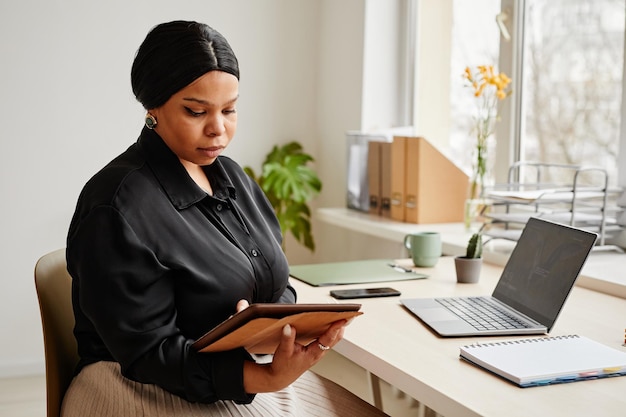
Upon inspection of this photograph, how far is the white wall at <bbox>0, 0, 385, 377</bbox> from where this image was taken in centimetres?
316

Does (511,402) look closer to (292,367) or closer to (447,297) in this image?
(292,367)

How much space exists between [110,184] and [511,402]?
2.51 ft

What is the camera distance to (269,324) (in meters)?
1.16

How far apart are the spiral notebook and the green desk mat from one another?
0.60 metres

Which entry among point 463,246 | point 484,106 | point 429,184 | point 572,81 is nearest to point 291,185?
point 429,184

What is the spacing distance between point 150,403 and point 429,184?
1.65 metres

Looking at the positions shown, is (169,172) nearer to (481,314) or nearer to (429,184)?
(481,314)

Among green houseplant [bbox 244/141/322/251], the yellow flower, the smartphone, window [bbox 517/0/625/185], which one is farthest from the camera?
green houseplant [bbox 244/141/322/251]

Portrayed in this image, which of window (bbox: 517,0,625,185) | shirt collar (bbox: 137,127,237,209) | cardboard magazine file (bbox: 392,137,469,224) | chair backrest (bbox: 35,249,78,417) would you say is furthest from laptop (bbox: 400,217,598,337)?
cardboard magazine file (bbox: 392,137,469,224)

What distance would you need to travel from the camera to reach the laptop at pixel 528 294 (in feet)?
4.98

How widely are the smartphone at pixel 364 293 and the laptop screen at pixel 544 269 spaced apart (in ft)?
0.81

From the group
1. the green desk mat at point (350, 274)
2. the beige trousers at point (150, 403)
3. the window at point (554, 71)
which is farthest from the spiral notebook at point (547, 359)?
the window at point (554, 71)

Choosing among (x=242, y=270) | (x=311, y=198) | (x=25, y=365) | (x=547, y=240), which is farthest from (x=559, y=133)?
(x=25, y=365)

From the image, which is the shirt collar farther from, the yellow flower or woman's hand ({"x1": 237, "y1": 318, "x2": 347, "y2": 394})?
the yellow flower
